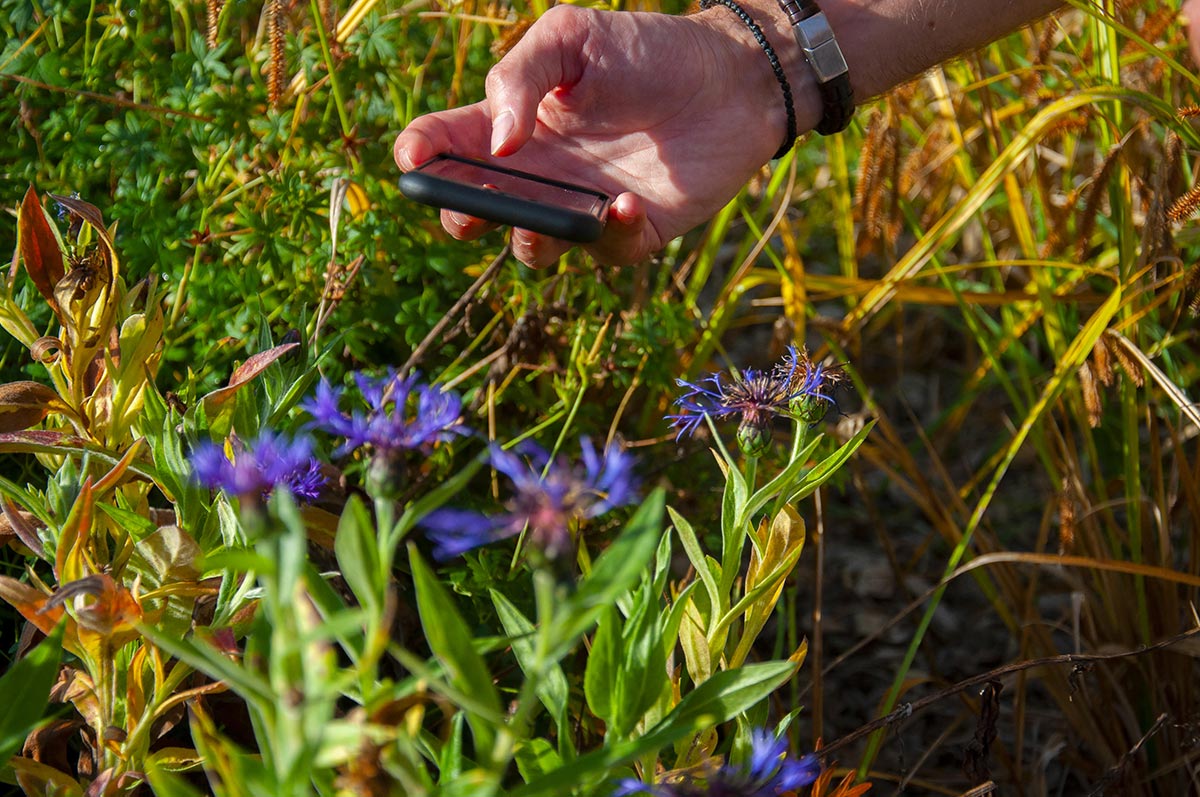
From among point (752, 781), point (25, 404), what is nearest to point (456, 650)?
point (752, 781)

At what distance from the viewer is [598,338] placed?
1.17 m

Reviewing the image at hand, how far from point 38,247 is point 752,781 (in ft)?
2.08

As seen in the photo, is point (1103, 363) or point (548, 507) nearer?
point (548, 507)

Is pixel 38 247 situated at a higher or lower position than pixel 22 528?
higher

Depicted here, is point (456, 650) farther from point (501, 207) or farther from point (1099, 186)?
point (1099, 186)

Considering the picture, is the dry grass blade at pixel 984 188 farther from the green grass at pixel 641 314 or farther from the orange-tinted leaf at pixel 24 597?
the orange-tinted leaf at pixel 24 597

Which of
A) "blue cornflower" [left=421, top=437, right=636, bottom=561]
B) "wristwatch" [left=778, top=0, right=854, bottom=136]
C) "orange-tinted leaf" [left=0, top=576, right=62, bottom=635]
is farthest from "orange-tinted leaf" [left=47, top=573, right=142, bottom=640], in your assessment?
"wristwatch" [left=778, top=0, right=854, bottom=136]

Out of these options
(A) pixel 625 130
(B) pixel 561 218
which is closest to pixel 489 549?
(B) pixel 561 218

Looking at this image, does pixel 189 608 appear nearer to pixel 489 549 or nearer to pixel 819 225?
pixel 489 549

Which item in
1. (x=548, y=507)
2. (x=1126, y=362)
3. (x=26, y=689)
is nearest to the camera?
(x=548, y=507)

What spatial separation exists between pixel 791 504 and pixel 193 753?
431 millimetres

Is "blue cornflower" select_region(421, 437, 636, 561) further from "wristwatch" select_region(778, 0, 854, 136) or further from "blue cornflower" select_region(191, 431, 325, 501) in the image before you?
"wristwatch" select_region(778, 0, 854, 136)

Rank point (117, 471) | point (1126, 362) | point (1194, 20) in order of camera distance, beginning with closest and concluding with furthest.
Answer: point (117, 471) < point (1194, 20) < point (1126, 362)

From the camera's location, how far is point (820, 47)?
1.20 metres
